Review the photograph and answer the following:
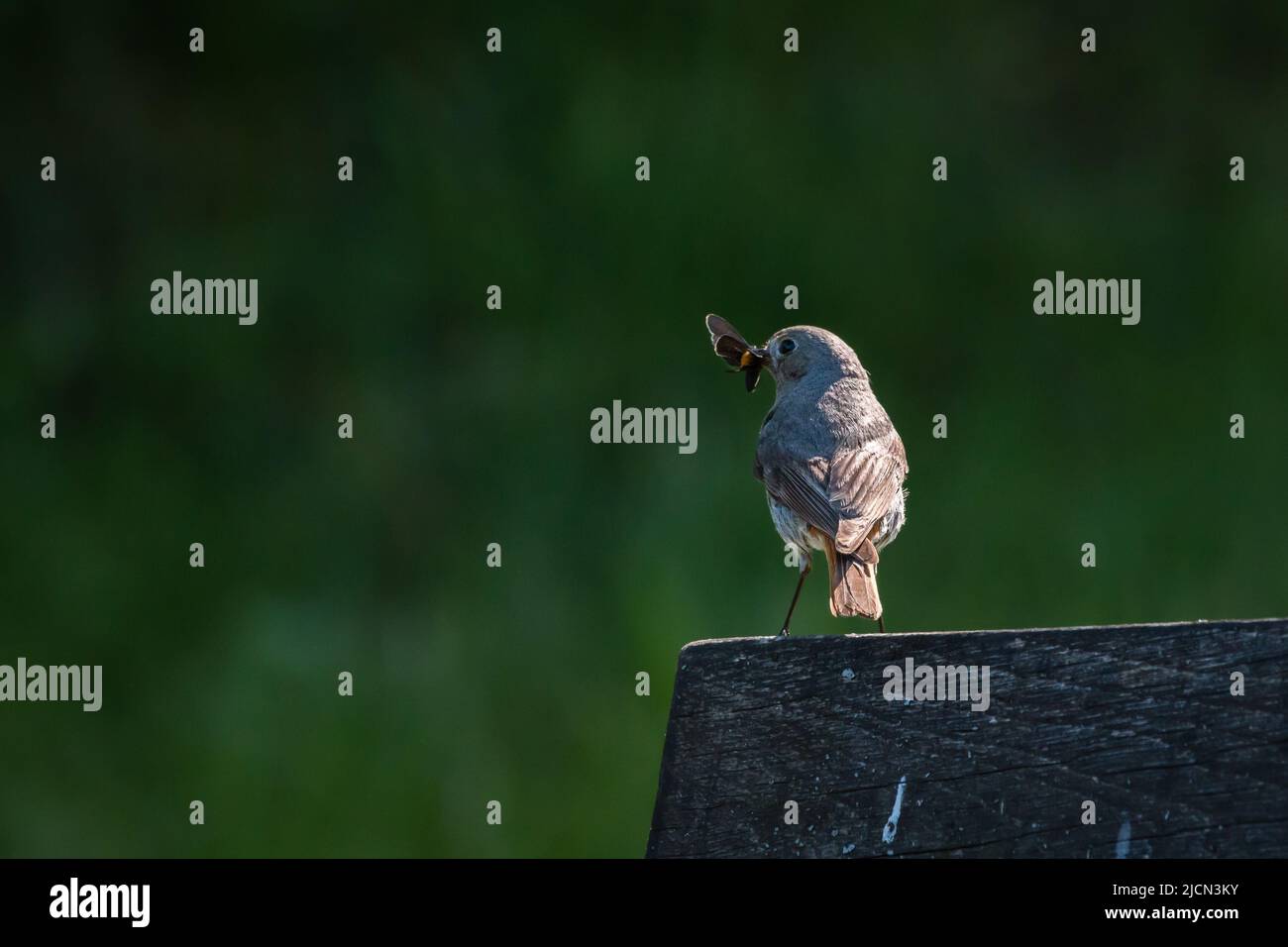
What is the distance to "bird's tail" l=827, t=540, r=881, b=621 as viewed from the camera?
5.07 m

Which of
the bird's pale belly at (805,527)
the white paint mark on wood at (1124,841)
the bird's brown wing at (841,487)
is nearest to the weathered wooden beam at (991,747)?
the white paint mark on wood at (1124,841)

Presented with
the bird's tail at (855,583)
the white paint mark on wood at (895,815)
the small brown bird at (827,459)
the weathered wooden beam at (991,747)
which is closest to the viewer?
the weathered wooden beam at (991,747)

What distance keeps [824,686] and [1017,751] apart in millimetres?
366

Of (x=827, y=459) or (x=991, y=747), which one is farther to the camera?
(x=827, y=459)

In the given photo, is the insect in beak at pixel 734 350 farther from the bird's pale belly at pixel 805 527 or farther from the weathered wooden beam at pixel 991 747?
the weathered wooden beam at pixel 991 747

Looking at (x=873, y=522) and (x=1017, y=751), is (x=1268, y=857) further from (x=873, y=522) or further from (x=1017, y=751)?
(x=873, y=522)

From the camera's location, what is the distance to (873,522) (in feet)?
18.0

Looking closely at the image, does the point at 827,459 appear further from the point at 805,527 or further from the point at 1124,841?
the point at 1124,841

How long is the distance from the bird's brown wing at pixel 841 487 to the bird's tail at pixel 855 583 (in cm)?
7

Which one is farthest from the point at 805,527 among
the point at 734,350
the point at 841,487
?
the point at 734,350

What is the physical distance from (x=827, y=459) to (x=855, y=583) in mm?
671

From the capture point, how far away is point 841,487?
219 inches

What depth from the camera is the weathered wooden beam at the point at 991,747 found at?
7.19 feet

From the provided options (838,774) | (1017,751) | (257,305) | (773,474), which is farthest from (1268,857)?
(257,305)
